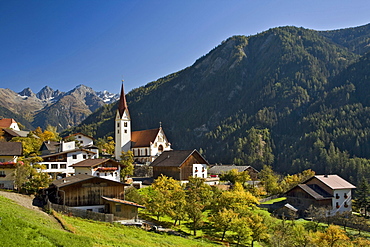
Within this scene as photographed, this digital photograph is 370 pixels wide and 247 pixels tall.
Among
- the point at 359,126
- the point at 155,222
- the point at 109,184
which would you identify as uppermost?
the point at 359,126

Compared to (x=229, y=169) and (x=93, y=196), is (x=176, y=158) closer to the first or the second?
(x=229, y=169)

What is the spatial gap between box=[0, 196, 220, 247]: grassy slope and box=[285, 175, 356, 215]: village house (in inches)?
1299

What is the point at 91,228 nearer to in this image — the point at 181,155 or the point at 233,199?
the point at 233,199

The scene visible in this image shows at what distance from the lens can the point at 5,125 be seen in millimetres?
89500

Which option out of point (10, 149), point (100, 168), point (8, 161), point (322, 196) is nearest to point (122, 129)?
point (100, 168)

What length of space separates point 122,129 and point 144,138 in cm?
710

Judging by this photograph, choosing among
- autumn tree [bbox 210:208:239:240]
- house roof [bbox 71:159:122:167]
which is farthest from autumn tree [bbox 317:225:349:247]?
house roof [bbox 71:159:122:167]

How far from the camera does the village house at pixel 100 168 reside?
53.8 metres

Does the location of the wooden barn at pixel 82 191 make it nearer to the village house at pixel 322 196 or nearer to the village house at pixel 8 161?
the village house at pixel 8 161

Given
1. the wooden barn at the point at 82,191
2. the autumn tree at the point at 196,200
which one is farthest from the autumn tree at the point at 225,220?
the wooden barn at the point at 82,191

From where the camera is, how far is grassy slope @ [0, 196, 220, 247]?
19.1m

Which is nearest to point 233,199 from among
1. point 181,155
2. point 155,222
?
point 155,222

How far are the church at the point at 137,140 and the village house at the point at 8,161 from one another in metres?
42.6

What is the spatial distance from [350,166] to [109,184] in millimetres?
101143
